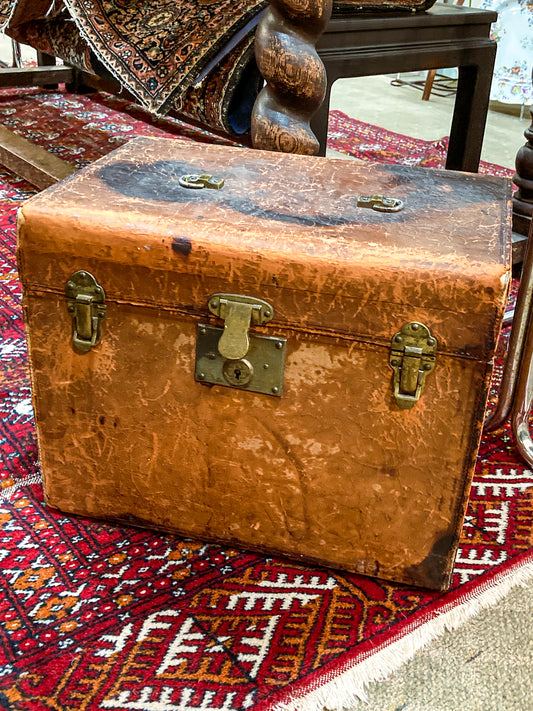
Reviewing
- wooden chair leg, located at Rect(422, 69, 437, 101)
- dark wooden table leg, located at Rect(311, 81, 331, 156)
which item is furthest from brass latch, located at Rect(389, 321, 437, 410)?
wooden chair leg, located at Rect(422, 69, 437, 101)

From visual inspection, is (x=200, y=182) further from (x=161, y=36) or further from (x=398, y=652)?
(x=161, y=36)

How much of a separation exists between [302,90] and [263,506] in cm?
95

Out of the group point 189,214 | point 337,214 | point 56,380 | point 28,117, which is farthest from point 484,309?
point 28,117

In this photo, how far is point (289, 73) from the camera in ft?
5.45

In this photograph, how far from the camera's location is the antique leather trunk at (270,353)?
1073mm

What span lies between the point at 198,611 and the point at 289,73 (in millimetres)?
1135

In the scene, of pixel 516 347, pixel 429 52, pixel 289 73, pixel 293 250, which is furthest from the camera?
pixel 429 52

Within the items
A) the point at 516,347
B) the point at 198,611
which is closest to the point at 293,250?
the point at 198,611

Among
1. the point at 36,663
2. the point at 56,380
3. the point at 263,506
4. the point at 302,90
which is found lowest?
the point at 36,663

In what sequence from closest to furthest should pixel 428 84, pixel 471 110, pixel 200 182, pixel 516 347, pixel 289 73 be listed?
pixel 200 182 < pixel 516 347 < pixel 289 73 < pixel 471 110 < pixel 428 84

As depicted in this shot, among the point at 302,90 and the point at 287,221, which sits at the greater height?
the point at 302,90

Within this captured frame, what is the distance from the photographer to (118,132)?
3.60 meters

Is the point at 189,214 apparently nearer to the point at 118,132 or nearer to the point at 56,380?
the point at 56,380

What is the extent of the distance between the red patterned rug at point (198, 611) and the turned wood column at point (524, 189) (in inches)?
42.9
